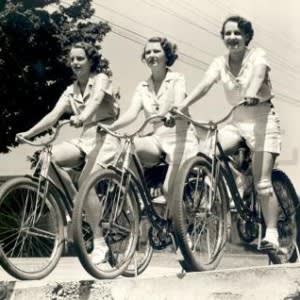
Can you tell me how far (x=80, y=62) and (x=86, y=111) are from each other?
462 mm

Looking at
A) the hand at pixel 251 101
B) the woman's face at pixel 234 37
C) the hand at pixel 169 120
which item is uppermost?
the woman's face at pixel 234 37

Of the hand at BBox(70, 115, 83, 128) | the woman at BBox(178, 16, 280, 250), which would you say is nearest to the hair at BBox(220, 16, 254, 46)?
the woman at BBox(178, 16, 280, 250)

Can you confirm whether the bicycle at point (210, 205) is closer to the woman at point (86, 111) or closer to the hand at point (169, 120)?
the hand at point (169, 120)

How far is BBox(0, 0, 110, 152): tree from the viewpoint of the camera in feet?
69.9

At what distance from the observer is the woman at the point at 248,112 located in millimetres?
5359

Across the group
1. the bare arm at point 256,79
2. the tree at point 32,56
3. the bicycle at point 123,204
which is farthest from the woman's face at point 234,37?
the tree at point 32,56

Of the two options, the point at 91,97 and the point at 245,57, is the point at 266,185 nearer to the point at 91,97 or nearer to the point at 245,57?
the point at 245,57

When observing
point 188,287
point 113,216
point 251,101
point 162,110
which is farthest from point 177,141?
point 188,287

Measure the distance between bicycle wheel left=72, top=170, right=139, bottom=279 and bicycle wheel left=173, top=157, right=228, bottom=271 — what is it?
1.38 ft

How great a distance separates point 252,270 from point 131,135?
4.52 ft

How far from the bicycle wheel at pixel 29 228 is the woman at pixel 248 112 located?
1363 mm

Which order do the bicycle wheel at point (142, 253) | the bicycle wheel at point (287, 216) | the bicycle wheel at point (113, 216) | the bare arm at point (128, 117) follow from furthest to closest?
the bicycle wheel at point (287, 216)
the bicycle wheel at point (142, 253)
the bare arm at point (128, 117)
the bicycle wheel at point (113, 216)

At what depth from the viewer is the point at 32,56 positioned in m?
22.4

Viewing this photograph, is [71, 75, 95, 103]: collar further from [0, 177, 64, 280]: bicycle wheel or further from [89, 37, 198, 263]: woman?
[0, 177, 64, 280]: bicycle wheel
